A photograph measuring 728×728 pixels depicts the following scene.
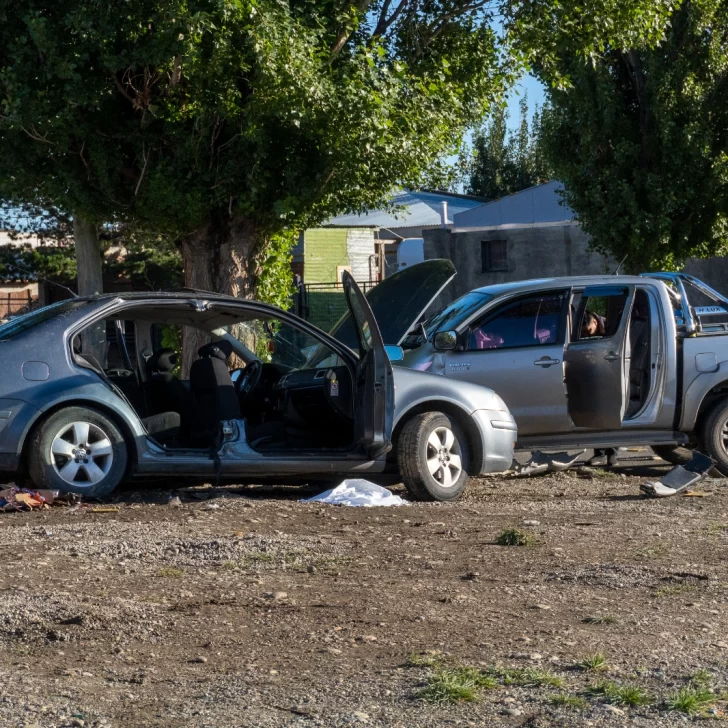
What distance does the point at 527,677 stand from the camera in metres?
4.50

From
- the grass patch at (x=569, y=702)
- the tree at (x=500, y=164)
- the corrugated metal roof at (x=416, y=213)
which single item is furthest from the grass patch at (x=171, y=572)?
the tree at (x=500, y=164)

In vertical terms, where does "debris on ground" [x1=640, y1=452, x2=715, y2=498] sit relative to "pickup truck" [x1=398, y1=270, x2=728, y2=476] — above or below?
below

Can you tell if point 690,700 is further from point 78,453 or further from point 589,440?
point 589,440

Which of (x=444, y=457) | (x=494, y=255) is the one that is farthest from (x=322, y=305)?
(x=444, y=457)

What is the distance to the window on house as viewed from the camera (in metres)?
30.7

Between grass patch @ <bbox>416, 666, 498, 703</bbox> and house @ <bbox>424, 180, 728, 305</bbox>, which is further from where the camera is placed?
house @ <bbox>424, 180, 728, 305</bbox>

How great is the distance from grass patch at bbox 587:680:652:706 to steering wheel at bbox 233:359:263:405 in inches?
238

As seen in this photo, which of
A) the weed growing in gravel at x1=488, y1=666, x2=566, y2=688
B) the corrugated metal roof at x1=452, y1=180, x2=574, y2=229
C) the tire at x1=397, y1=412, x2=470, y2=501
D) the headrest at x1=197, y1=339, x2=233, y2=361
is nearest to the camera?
the weed growing in gravel at x1=488, y1=666, x2=566, y2=688

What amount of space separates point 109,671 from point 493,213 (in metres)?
40.1

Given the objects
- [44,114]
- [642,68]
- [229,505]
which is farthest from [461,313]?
[642,68]

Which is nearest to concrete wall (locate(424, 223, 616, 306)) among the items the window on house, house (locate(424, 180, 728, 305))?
house (locate(424, 180, 728, 305))

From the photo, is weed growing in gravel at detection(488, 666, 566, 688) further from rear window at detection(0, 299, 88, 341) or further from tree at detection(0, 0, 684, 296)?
tree at detection(0, 0, 684, 296)

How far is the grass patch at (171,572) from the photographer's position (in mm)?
6395

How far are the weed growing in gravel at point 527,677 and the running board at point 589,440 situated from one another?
643cm
